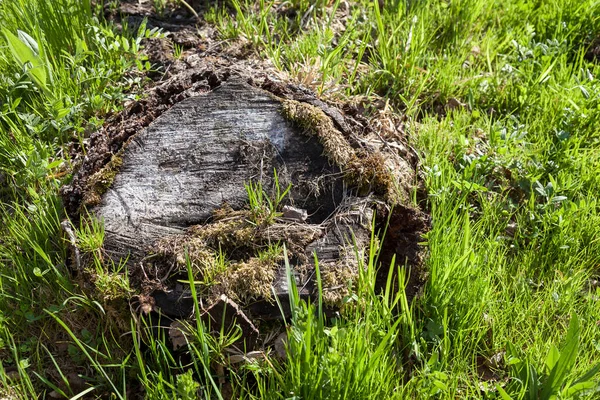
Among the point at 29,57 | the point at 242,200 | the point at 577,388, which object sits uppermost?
the point at 29,57

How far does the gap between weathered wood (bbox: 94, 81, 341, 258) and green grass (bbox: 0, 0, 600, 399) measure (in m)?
0.19

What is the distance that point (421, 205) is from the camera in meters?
2.79

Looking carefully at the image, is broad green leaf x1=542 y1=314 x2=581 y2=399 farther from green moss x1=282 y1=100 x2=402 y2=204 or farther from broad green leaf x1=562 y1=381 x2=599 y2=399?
green moss x1=282 y1=100 x2=402 y2=204

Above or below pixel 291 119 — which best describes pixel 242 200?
below


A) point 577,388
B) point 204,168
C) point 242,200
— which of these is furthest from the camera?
point 204,168

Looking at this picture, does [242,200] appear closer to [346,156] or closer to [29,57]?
[346,156]

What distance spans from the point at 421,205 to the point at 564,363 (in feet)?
3.49

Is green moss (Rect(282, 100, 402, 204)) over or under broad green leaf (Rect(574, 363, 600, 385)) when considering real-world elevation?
over

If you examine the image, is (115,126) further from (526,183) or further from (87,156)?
(526,183)

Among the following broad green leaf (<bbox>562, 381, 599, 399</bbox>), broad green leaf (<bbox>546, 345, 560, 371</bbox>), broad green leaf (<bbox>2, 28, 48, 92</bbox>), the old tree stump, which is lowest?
broad green leaf (<bbox>562, 381, 599, 399</bbox>)

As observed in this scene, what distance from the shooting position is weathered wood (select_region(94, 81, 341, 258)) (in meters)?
2.40

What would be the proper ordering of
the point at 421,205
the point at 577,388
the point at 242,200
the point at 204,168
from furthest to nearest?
the point at 421,205, the point at 204,168, the point at 242,200, the point at 577,388

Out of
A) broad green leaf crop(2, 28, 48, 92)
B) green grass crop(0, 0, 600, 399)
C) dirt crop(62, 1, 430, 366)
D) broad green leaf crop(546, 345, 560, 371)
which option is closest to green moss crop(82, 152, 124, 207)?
dirt crop(62, 1, 430, 366)

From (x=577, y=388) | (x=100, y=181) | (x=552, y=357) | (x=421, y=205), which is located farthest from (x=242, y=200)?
(x=577, y=388)
